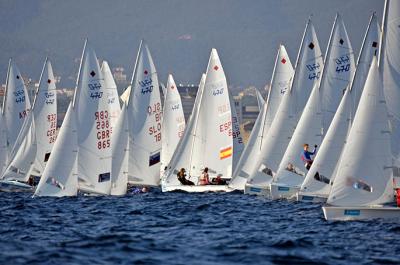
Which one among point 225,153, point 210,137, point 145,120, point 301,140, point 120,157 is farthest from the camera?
point 145,120

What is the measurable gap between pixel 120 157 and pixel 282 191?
681 cm

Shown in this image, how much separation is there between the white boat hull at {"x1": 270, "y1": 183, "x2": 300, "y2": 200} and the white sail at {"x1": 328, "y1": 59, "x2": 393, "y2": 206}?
8.02 metres

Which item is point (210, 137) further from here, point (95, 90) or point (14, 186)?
A: point (14, 186)

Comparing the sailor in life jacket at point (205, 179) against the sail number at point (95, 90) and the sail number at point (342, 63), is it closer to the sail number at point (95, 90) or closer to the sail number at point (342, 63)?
the sail number at point (95, 90)

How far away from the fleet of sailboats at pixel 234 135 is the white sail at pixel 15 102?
0.05 metres

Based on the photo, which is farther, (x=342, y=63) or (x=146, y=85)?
(x=146, y=85)

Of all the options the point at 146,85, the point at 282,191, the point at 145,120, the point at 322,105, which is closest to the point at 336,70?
the point at 322,105

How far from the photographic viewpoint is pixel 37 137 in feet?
161

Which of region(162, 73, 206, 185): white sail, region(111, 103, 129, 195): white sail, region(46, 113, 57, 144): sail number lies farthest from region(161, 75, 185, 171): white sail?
region(111, 103, 129, 195): white sail

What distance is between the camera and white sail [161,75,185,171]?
4940 cm

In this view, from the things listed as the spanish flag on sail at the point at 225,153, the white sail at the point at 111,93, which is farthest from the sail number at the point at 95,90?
the white sail at the point at 111,93

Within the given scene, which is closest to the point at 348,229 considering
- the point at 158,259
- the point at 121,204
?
the point at 158,259

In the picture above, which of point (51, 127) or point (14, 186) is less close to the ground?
point (51, 127)

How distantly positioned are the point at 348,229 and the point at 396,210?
1503mm
